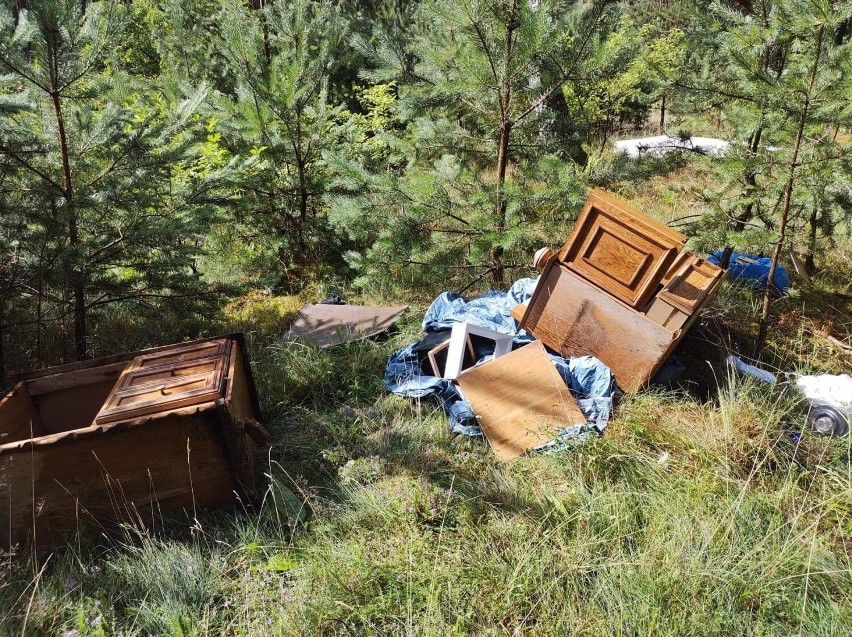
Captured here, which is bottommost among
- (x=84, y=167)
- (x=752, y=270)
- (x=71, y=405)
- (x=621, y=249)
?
(x=71, y=405)

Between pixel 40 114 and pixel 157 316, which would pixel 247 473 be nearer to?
pixel 157 316

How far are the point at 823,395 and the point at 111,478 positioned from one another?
424cm

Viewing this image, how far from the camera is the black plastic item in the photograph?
3199 millimetres

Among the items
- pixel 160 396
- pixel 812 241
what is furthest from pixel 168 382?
pixel 812 241

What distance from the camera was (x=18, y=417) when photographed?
2.82 metres

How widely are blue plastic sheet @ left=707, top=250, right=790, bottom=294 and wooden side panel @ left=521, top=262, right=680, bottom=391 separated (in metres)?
2.05

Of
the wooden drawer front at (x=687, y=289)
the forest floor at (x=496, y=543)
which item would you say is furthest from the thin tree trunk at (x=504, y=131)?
the forest floor at (x=496, y=543)

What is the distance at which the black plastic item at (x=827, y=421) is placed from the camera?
3199 mm

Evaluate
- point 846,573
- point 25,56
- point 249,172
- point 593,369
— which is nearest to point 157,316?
point 249,172

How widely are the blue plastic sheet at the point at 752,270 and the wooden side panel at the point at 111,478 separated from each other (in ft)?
15.0

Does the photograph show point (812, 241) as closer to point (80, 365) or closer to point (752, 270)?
point (752, 270)

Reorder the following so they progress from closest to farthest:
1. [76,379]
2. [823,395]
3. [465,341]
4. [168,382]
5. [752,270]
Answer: [168,382] < [76,379] < [823,395] < [465,341] < [752,270]

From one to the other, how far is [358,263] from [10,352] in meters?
2.71

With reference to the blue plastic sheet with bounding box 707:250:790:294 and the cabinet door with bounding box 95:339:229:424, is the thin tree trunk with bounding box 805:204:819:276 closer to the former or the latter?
the blue plastic sheet with bounding box 707:250:790:294
